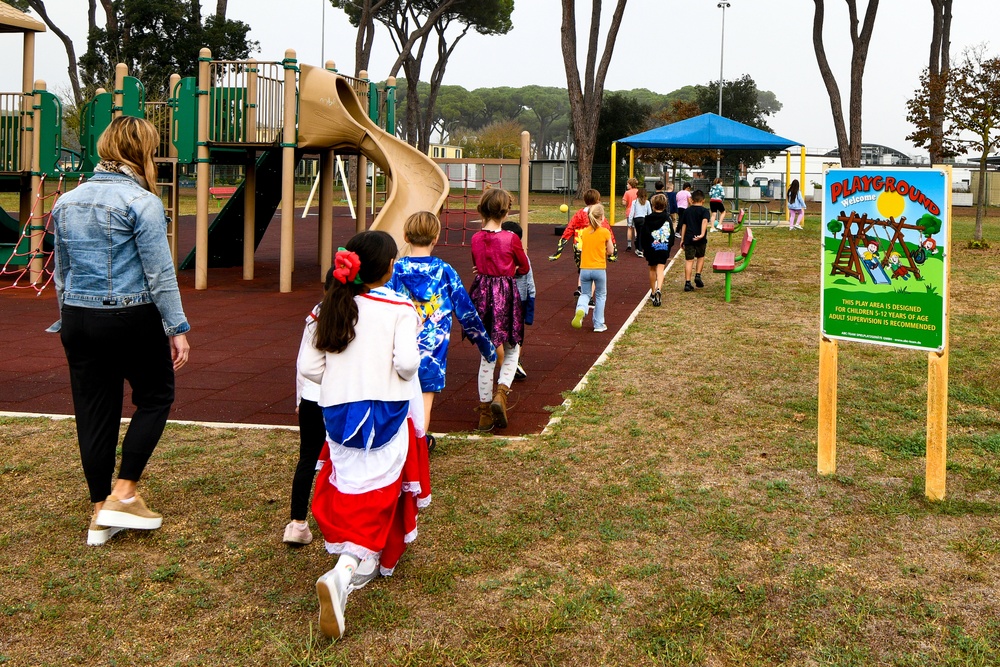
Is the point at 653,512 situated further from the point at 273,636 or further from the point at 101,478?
the point at 101,478

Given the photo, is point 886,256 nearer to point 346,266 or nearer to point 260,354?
point 346,266

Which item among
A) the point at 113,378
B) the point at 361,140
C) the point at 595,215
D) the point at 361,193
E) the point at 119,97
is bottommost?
the point at 113,378

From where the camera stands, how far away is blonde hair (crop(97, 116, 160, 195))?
4484 mm

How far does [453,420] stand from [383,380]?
10.2 feet

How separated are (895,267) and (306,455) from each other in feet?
10.0

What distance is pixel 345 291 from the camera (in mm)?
3977

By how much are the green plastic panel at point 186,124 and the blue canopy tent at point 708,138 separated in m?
13.3

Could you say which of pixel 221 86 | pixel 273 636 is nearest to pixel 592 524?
pixel 273 636

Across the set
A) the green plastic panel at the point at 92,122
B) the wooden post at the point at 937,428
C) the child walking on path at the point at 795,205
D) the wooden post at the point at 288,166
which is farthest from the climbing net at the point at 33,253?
the child walking on path at the point at 795,205

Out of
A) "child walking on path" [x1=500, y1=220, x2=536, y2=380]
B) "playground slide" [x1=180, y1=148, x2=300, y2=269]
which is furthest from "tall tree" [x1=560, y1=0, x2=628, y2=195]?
"child walking on path" [x1=500, y1=220, x2=536, y2=380]

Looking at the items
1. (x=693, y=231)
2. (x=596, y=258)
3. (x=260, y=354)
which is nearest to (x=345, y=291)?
(x=260, y=354)

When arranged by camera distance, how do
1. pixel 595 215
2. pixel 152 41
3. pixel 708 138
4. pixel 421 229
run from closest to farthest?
pixel 421 229
pixel 595 215
pixel 708 138
pixel 152 41

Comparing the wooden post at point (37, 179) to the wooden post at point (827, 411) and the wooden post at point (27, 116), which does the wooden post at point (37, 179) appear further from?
the wooden post at point (827, 411)

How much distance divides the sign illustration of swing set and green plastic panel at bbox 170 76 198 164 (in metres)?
11.8
